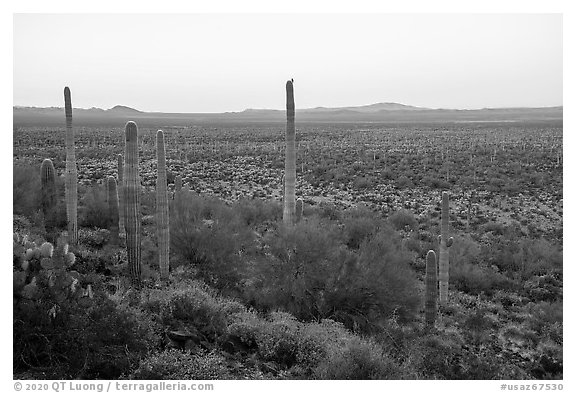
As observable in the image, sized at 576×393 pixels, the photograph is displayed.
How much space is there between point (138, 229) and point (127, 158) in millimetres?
1453

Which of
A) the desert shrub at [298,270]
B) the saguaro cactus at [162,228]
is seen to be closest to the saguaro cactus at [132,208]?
the saguaro cactus at [162,228]

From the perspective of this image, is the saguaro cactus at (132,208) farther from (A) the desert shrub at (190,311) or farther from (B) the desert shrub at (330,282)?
(B) the desert shrub at (330,282)

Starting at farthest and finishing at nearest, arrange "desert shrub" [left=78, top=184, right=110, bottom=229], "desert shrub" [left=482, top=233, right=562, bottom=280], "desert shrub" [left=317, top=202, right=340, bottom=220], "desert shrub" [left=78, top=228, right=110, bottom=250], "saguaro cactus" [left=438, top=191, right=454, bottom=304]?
1. "desert shrub" [left=317, top=202, right=340, bottom=220]
2. "desert shrub" [left=78, top=184, right=110, bottom=229]
3. "desert shrub" [left=482, top=233, right=562, bottom=280]
4. "desert shrub" [left=78, top=228, right=110, bottom=250]
5. "saguaro cactus" [left=438, top=191, right=454, bottom=304]

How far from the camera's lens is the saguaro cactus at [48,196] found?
1515 cm

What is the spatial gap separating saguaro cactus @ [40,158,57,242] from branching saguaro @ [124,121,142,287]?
4792 millimetres

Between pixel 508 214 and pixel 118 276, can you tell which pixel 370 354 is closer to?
pixel 118 276

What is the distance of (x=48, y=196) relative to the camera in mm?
15594

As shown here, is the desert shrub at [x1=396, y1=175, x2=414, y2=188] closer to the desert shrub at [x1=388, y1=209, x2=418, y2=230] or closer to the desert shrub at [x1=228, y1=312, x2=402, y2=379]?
the desert shrub at [x1=388, y1=209, x2=418, y2=230]

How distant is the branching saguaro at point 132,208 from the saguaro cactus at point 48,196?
15.7 feet

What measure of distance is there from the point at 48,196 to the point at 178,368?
10.0 metres

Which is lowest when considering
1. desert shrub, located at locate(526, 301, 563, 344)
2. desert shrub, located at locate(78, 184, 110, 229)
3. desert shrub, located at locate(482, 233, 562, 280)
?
desert shrub, located at locate(526, 301, 563, 344)

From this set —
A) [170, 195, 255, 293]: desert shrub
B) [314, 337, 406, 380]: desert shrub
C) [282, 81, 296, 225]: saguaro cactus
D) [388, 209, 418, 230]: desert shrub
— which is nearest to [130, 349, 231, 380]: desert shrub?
[314, 337, 406, 380]: desert shrub

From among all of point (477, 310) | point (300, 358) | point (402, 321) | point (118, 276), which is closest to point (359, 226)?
point (477, 310)

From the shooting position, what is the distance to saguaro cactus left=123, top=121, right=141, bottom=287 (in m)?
11.2
